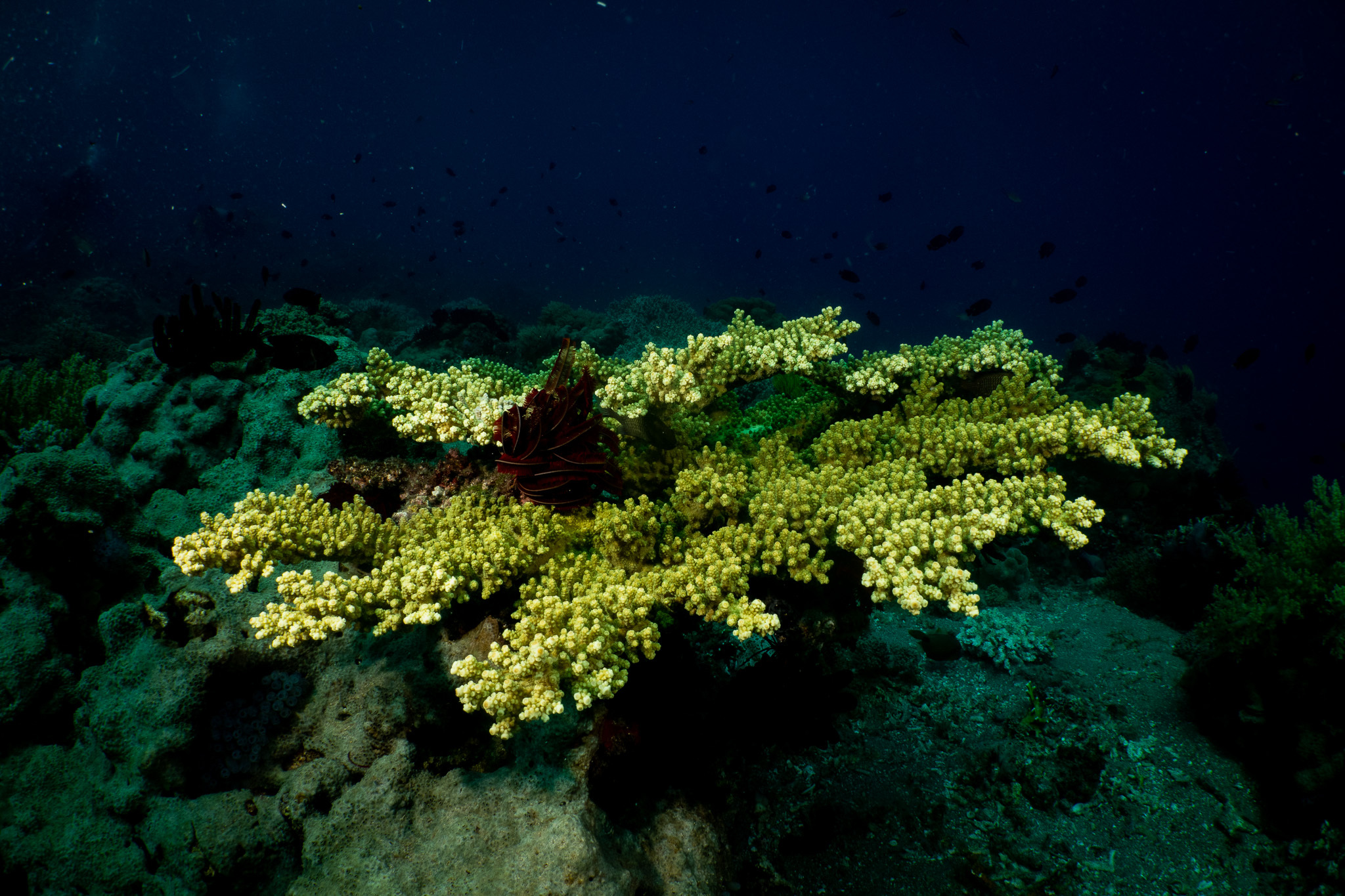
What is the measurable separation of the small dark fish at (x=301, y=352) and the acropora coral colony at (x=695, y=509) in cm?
120

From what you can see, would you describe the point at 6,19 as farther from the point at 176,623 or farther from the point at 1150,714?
the point at 1150,714

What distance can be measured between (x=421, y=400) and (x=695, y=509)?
222 cm

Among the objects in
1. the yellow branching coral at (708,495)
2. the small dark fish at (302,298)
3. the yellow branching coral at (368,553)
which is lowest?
the yellow branching coral at (368,553)

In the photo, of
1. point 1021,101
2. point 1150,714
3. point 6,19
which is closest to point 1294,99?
point 1021,101

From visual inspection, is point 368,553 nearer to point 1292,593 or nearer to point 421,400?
point 421,400

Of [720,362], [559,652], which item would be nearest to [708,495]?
[720,362]

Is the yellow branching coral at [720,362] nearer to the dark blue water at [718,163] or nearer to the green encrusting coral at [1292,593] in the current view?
the green encrusting coral at [1292,593]

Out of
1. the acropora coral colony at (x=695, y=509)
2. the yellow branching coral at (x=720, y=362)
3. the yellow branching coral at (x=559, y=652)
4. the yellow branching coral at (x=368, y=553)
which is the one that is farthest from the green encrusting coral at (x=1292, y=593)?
the yellow branching coral at (x=368, y=553)

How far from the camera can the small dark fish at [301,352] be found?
193 inches

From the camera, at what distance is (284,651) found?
3.20 metres

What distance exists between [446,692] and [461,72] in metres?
188

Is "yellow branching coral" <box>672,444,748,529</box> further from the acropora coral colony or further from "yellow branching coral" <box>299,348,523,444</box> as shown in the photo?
"yellow branching coral" <box>299,348,523,444</box>

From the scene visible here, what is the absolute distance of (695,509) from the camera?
347 cm

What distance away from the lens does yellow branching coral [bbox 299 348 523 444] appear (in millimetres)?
3668
